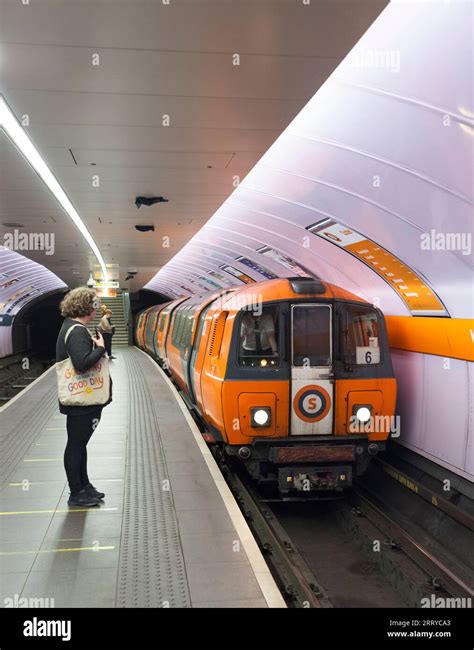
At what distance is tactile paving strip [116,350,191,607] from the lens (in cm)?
374

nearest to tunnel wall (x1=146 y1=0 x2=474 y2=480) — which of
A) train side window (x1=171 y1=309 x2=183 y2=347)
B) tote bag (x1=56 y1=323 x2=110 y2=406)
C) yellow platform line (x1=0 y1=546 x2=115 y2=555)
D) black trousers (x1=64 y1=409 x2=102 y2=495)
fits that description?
train side window (x1=171 y1=309 x2=183 y2=347)

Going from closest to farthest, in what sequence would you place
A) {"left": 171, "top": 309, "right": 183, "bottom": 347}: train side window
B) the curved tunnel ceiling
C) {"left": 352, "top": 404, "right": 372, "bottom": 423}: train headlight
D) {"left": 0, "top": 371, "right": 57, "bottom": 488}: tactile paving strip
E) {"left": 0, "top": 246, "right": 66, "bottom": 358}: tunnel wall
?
1. the curved tunnel ceiling
2. {"left": 0, "top": 371, "right": 57, "bottom": 488}: tactile paving strip
3. {"left": 352, "top": 404, "right": 372, "bottom": 423}: train headlight
4. {"left": 171, "top": 309, "right": 183, "bottom": 347}: train side window
5. {"left": 0, "top": 246, "right": 66, "bottom": 358}: tunnel wall

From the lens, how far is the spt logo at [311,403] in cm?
733

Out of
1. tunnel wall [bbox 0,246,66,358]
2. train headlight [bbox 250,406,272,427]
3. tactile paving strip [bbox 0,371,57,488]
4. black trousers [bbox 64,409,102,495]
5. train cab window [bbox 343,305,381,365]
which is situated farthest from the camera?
tunnel wall [bbox 0,246,66,358]

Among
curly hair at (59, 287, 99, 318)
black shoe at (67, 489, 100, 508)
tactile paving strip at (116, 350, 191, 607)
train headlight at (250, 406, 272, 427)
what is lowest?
tactile paving strip at (116, 350, 191, 607)

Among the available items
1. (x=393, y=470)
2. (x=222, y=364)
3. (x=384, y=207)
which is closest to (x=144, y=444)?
(x=222, y=364)

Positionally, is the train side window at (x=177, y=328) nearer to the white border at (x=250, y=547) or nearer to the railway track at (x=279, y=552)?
the railway track at (x=279, y=552)

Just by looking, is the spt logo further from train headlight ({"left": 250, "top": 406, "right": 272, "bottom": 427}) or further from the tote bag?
the tote bag

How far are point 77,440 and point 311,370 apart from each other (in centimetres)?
325

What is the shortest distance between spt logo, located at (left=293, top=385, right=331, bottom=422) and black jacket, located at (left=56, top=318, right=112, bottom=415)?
2.97 m

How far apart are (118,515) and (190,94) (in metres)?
3.64

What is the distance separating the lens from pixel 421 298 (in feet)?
30.0

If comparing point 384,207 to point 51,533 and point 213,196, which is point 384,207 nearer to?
point 213,196

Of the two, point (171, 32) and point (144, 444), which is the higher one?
point (171, 32)
